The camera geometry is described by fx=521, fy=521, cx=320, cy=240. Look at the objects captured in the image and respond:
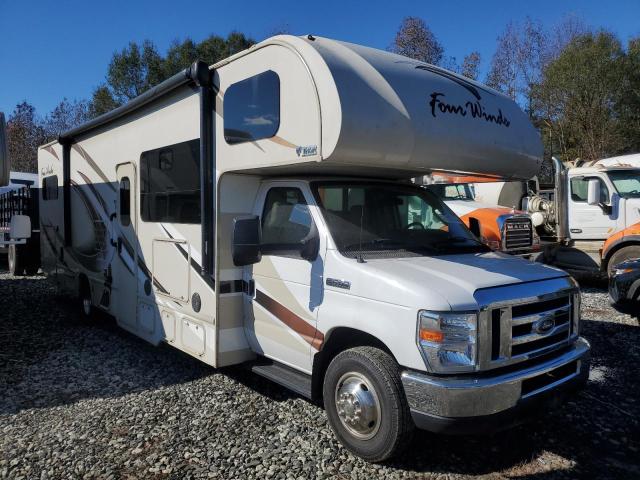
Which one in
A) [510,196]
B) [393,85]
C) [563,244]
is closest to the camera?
[393,85]

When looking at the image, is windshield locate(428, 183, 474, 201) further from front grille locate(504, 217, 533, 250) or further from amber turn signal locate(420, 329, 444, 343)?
amber turn signal locate(420, 329, 444, 343)

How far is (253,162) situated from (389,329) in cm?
176

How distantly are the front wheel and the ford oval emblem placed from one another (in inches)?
39.8

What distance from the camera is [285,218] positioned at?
4.42 metres

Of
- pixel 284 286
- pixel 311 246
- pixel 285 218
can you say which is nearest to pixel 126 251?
pixel 285 218

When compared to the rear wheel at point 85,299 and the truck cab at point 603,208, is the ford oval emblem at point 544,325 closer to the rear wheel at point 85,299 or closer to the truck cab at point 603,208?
the rear wheel at point 85,299

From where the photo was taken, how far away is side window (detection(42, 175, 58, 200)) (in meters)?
8.67

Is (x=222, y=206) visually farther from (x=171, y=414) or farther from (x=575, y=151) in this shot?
(x=575, y=151)

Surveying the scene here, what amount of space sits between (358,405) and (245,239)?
1.47 meters

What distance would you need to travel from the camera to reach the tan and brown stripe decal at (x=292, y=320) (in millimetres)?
3994

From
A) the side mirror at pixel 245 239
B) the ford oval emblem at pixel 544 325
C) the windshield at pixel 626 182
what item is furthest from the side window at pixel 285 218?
the windshield at pixel 626 182

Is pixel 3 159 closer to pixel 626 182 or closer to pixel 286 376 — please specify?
pixel 286 376

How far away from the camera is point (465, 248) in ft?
14.7

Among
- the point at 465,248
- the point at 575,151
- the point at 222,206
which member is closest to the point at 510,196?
the point at 465,248
